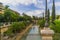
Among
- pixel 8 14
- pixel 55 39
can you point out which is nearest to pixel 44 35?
pixel 55 39

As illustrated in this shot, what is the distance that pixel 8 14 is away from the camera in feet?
58.3

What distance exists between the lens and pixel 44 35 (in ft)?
Result: 6.97

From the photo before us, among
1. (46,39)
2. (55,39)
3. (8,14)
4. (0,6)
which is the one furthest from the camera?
(0,6)

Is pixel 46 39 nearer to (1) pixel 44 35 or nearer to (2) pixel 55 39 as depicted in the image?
(1) pixel 44 35

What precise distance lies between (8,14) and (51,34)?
15.8 m

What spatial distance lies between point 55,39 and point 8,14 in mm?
15671

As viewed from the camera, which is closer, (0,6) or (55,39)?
(55,39)

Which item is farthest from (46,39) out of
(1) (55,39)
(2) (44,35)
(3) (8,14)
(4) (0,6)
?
(4) (0,6)

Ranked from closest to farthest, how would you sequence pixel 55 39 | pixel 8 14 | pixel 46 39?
pixel 46 39 → pixel 55 39 → pixel 8 14

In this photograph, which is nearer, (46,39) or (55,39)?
(46,39)

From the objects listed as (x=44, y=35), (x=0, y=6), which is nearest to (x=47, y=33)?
(x=44, y=35)

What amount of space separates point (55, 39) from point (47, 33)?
236 millimetres

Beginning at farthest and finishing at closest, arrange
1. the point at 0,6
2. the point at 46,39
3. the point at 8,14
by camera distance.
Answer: the point at 0,6
the point at 8,14
the point at 46,39

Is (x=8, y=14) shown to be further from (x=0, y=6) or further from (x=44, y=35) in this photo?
(x=44, y=35)
